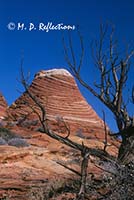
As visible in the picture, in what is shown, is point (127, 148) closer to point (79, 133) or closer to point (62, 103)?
Result: point (79, 133)

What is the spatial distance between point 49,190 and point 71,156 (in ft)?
18.4

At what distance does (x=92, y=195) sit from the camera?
7062mm

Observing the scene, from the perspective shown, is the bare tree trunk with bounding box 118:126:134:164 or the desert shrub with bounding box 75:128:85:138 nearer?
the bare tree trunk with bounding box 118:126:134:164

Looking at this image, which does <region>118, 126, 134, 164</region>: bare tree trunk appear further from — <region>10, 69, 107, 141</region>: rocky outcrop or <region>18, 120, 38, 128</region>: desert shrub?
<region>10, 69, 107, 141</region>: rocky outcrop

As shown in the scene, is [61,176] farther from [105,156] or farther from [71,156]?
[71,156]

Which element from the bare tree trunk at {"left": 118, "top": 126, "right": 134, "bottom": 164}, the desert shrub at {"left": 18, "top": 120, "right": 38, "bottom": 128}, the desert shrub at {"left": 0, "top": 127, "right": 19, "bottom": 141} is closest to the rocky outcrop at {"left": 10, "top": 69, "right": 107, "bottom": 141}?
the desert shrub at {"left": 18, "top": 120, "right": 38, "bottom": 128}

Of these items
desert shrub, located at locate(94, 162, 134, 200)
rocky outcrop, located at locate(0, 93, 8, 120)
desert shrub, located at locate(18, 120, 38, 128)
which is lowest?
desert shrub, located at locate(94, 162, 134, 200)

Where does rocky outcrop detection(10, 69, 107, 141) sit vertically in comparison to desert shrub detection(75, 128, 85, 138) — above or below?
above

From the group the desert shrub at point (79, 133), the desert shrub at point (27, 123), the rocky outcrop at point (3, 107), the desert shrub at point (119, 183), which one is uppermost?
the rocky outcrop at point (3, 107)

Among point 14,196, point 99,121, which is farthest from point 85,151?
point 99,121

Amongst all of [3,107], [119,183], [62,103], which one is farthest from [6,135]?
[62,103]

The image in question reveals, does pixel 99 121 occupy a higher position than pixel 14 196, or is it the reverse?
pixel 99 121

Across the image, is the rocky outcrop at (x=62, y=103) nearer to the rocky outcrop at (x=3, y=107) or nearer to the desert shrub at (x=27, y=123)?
the rocky outcrop at (x=3, y=107)

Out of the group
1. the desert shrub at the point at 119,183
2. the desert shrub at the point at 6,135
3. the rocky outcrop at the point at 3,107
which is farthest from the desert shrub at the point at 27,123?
the desert shrub at the point at 119,183
